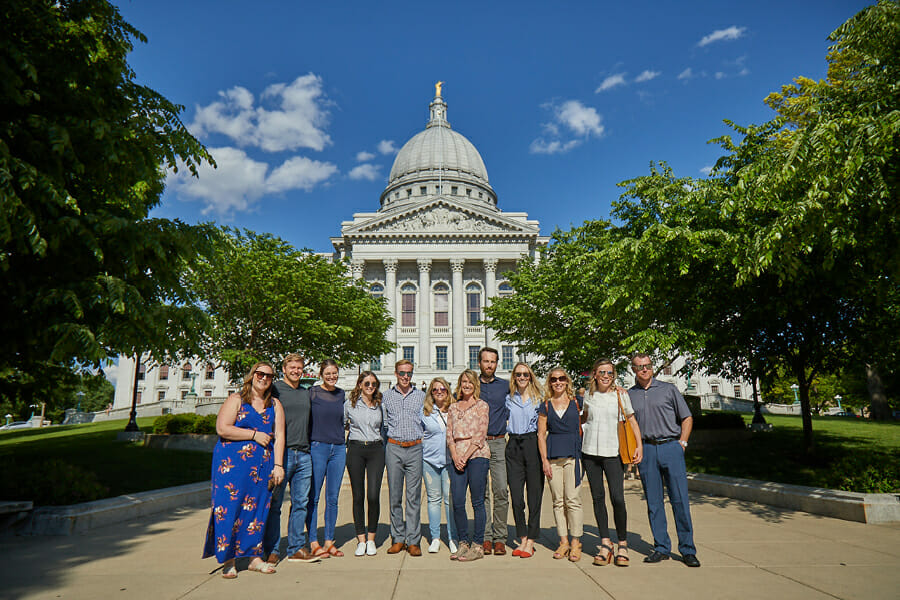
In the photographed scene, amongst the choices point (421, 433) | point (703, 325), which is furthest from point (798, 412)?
point (421, 433)

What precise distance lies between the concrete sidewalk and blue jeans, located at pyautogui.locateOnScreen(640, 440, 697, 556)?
28 centimetres

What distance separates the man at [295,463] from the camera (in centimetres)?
641

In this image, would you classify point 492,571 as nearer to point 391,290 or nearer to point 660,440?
point 660,440

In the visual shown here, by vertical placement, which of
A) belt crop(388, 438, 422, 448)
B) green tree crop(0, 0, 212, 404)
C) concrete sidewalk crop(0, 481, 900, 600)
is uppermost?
green tree crop(0, 0, 212, 404)

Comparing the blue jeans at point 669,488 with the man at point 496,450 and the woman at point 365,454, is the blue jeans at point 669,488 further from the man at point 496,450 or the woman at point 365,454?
the woman at point 365,454

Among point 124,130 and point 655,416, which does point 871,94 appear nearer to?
point 655,416

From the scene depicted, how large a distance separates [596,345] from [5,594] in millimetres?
20291

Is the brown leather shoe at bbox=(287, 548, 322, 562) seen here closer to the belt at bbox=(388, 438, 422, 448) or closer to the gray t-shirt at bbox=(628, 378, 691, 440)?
the belt at bbox=(388, 438, 422, 448)

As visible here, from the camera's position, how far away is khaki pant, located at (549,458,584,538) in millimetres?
6383

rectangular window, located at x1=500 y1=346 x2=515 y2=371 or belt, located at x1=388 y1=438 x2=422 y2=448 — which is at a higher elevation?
rectangular window, located at x1=500 y1=346 x2=515 y2=371

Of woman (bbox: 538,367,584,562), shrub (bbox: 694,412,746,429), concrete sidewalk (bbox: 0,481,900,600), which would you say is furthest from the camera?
shrub (bbox: 694,412,746,429)

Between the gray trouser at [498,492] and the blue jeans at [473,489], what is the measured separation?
4.5 inches

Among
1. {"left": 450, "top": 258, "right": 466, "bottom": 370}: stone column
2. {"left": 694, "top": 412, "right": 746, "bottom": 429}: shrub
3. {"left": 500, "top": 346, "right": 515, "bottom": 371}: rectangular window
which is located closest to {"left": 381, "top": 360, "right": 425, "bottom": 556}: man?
{"left": 694, "top": 412, "right": 746, "bottom": 429}: shrub

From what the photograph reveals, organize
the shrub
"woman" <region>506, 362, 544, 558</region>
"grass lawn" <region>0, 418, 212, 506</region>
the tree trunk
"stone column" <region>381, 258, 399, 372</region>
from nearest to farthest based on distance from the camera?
"woman" <region>506, 362, 544, 558</region>
"grass lawn" <region>0, 418, 212, 506</region>
the shrub
the tree trunk
"stone column" <region>381, 258, 399, 372</region>
